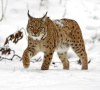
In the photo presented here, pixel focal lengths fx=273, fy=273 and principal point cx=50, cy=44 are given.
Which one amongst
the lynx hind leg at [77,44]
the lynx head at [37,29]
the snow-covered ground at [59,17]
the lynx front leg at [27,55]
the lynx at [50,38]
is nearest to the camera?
the lynx head at [37,29]

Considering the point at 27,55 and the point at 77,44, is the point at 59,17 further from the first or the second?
the point at 27,55

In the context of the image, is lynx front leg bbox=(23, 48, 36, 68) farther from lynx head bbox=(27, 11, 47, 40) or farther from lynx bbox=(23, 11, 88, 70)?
lynx head bbox=(27, 11, 47, 40)

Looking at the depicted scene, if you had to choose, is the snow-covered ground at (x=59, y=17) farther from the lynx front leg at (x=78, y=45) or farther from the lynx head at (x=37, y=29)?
the lynx head at (x=37, y=29)

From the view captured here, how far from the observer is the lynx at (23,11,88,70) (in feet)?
17.5

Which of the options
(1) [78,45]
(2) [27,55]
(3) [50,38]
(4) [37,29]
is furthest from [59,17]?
(4) [37,29]

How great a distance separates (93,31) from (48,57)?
4445mm

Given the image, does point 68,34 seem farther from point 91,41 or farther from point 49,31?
point 91,41

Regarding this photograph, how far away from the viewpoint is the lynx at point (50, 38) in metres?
5.32

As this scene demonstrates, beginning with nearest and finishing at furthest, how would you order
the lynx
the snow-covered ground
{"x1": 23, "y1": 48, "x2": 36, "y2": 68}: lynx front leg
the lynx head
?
the lynx head, the lynx, {"x1": 23, "y1": 48, "x2": 36, "y2": 68}: lynx front leg, the snow-covered ground

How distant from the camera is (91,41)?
29.5 feet

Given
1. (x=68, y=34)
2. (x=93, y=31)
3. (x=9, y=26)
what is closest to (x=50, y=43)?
(x=68, y=34)

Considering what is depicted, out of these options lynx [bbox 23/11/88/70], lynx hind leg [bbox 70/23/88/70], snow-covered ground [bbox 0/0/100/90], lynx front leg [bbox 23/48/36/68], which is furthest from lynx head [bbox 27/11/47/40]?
lynx hind leg [bbox 70/23/88/70]

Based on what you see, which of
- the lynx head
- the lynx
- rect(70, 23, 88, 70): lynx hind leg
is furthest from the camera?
rect(70, 23, 88, 70): lynx hind leg

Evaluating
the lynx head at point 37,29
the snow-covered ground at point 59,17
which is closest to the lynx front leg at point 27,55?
the lynx head at point 37,29
